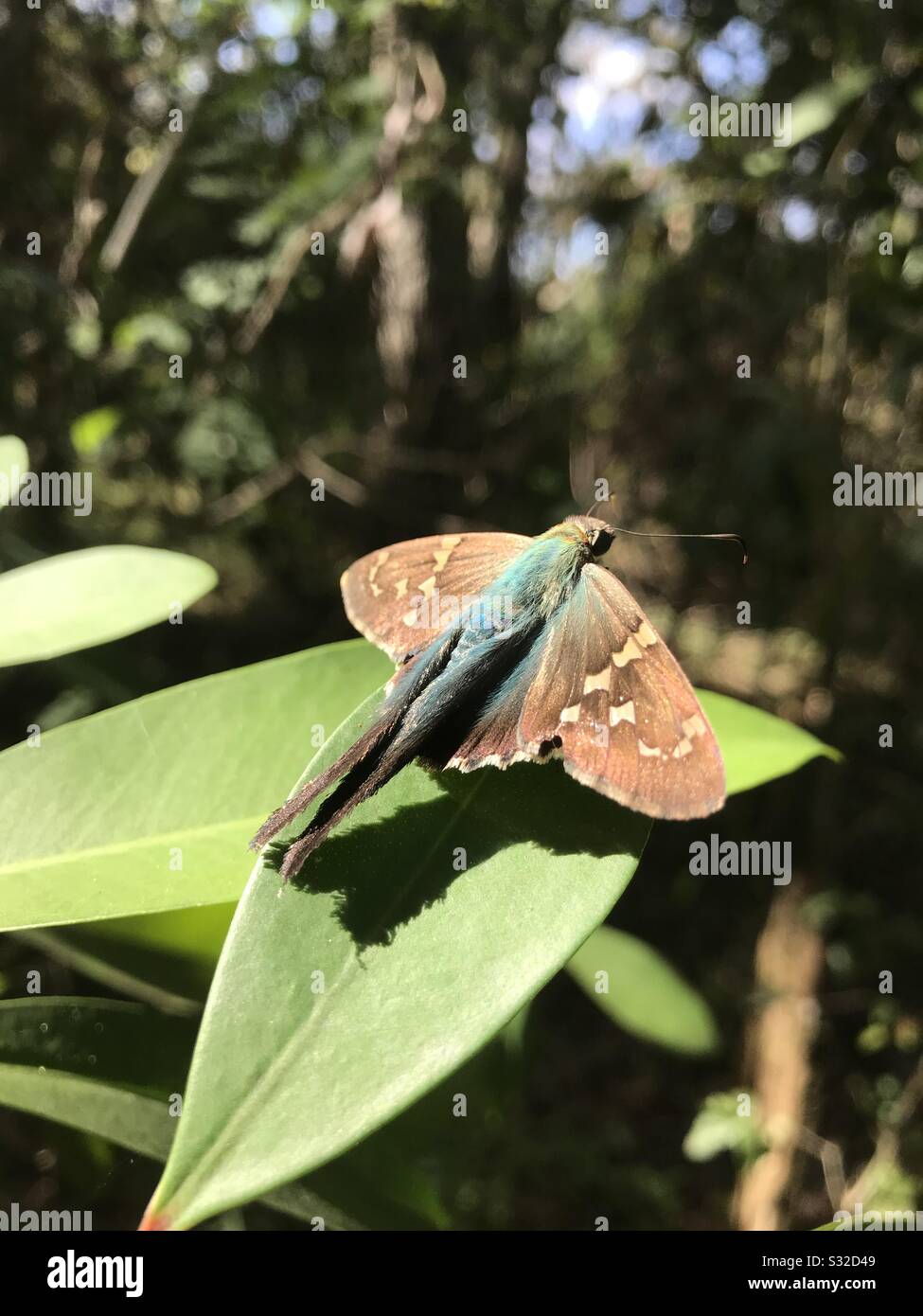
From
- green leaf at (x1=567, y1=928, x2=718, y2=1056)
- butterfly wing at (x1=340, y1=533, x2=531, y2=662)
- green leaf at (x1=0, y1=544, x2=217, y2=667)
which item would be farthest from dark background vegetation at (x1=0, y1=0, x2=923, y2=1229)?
butterfly wing at (x1=340, y1=533, x2=531, y2=662)

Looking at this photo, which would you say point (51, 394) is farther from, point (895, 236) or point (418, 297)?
point (895, 236)
